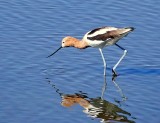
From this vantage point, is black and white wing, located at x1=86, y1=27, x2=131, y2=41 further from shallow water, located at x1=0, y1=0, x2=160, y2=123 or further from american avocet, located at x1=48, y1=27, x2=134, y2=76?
shallow water, located at x1=0, y1=0, x2=160, y2=123

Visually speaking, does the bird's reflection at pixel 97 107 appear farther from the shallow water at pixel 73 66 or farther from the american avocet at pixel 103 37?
the american avocet at pixel 103 37

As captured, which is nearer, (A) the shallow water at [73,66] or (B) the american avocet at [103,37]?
(A) the shallow water at [73,66]

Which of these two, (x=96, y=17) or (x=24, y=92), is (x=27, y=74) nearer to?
(x=24, y=92)

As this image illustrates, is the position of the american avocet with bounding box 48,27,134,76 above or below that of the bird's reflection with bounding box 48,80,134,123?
above

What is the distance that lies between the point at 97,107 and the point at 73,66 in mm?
2268

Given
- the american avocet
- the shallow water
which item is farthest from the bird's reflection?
the american avocet

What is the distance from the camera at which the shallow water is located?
1500 centimetres

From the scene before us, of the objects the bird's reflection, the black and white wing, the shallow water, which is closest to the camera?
the bird's reflection

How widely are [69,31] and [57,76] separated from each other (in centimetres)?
317

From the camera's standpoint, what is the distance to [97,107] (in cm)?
1550

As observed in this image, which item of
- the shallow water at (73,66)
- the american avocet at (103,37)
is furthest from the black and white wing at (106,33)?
the shallow water at (73,66)

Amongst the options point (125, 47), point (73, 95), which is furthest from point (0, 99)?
point (125, 47)

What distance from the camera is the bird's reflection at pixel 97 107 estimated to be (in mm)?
14791

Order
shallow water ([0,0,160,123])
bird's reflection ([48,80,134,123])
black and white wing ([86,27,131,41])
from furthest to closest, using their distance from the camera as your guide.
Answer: black and white wing ([86,27,131,41])
shallow water ([0,0,160,123])
bird's reflection ([48,80,134,123])
